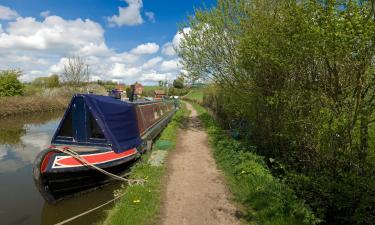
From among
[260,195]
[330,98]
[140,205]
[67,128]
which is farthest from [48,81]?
[330,98]

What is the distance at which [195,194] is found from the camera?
23.0ft

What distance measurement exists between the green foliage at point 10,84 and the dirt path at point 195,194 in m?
25.5

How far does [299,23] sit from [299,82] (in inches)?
61.8

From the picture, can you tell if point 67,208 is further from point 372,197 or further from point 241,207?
point 372,197

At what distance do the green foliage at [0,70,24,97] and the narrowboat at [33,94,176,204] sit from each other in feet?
80.4

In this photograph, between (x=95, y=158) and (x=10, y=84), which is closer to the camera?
A: (x=95, y=158)

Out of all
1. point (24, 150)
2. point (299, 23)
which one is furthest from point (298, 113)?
point (24, 150)

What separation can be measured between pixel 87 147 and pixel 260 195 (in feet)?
16.5

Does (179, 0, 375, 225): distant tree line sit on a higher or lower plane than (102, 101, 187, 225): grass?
higher

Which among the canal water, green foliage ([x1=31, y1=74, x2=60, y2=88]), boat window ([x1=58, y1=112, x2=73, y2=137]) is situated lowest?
the canal water

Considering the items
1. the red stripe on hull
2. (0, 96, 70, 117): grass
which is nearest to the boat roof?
the red stripe on hull

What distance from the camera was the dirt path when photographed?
572 cm

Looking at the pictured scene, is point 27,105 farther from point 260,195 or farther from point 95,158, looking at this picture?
point 260,195

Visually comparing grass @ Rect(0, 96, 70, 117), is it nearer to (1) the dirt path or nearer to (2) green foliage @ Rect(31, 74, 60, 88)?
(1) the dirt path
